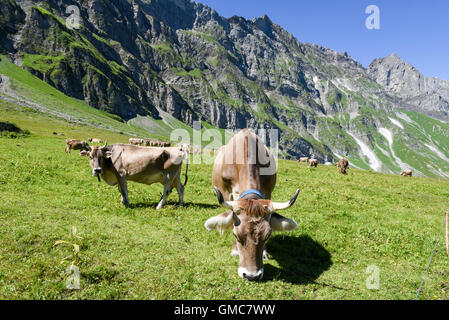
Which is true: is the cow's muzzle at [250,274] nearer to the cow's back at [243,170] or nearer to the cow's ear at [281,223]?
the cow's ear at [281,223]

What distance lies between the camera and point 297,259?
9.23 metres

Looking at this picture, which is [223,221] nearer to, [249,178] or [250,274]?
[250,274]

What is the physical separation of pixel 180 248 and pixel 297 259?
429cm

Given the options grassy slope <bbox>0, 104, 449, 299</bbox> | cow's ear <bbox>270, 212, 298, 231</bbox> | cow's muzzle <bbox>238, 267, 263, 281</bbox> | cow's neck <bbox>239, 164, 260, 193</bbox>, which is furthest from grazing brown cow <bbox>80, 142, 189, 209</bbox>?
cow's ear <bbox>270, 212, 298, 231</bbox>

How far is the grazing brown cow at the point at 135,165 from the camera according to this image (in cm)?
1375

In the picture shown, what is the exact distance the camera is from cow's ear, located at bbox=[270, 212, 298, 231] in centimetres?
643

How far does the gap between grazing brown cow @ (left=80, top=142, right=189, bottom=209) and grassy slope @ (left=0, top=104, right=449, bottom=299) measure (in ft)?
4.12

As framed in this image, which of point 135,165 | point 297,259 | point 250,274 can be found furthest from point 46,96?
point 250,274

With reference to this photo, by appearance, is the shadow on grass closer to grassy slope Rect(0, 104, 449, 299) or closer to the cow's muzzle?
grassy slope Rect(0, 104, 449, 299)

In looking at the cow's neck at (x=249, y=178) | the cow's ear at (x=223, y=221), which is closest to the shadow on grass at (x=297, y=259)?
the cow's ear at (x=223, y=221)
